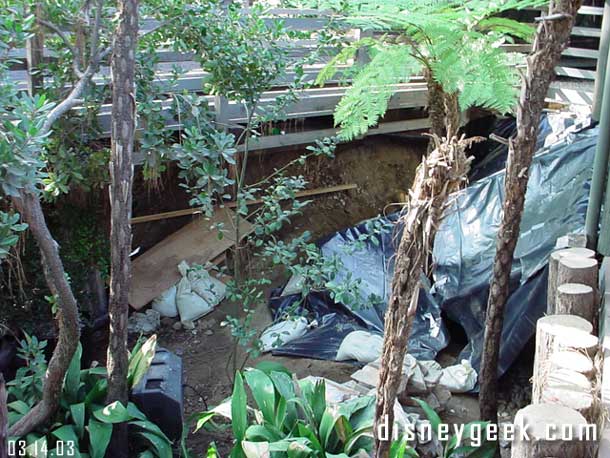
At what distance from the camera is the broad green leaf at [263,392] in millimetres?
3512

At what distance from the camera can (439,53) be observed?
4984 millimetres

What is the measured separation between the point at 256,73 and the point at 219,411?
2014 millimetres

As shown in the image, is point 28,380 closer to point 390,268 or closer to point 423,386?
point 423,386

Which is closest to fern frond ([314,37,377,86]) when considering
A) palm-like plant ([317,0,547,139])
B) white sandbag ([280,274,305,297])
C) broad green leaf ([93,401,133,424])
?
palm-like plant ([317,0,547,139])

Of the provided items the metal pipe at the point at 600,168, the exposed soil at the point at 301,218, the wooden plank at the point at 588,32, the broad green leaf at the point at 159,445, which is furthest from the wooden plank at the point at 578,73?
the broad green leaf at the point at 159,445

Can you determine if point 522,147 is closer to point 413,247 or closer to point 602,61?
point 413,247

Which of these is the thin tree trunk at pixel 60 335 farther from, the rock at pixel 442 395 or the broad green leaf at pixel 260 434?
the rock at pixel 442 395

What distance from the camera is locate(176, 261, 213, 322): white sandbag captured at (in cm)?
584

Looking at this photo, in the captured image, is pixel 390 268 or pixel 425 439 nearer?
pixel 425 439

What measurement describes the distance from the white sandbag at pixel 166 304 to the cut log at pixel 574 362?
3.87m

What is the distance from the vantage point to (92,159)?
14.0ft

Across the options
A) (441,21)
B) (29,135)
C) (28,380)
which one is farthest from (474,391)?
(29,135)

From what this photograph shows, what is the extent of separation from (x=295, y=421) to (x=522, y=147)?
76.7 inches

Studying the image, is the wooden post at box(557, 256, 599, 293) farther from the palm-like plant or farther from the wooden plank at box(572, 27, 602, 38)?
the wooden plank at box(572, 27, 602, 38)
